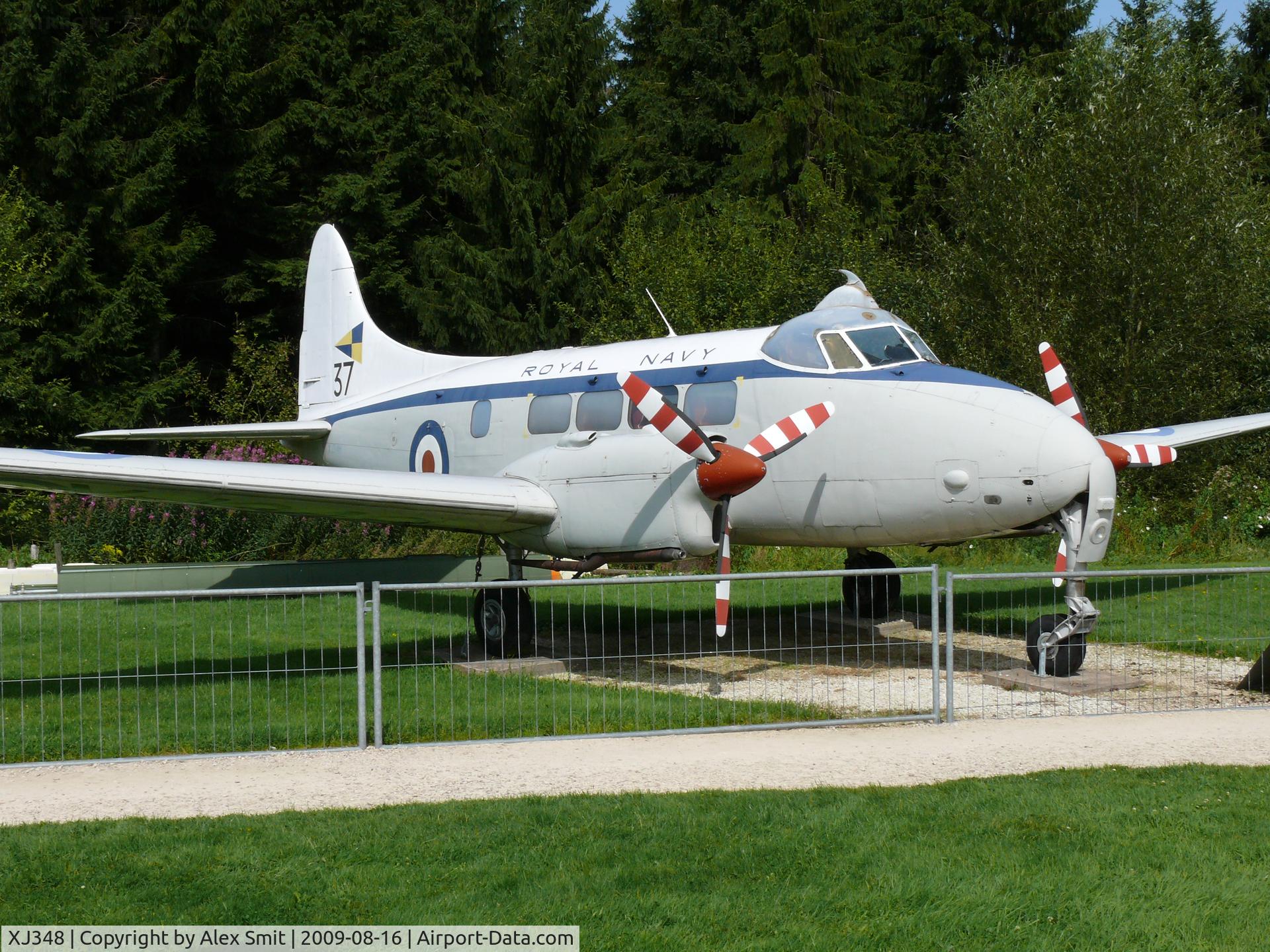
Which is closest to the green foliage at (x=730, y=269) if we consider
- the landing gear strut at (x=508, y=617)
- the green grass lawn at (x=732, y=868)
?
the landing gear strut at (x=508, y=617)

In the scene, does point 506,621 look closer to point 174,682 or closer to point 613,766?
point 174,682

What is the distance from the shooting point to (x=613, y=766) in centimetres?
→ 820

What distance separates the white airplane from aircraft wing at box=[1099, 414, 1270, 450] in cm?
23

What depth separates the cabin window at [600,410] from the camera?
1339cm

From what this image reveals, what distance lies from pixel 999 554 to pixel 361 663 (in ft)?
47.1

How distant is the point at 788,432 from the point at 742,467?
2.75 ft

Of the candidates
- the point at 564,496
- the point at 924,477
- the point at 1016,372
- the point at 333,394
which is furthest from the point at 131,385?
the point at 924,477

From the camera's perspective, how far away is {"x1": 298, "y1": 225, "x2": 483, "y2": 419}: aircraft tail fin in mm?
17922

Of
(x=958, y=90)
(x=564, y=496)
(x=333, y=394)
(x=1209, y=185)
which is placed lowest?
(x=564, y=496)

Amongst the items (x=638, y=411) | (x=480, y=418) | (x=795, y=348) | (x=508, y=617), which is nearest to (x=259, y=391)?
(x=480, y=418)

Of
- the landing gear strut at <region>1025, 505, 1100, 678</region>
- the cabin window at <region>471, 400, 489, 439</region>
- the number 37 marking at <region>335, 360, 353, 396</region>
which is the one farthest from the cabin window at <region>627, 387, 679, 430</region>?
the number 37 marking at <region>335, 360, 353, 396</region>

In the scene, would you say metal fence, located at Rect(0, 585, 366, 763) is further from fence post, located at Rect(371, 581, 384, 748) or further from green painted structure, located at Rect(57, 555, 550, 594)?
green painted structure, located at Rect(57, 555, 550, 594)

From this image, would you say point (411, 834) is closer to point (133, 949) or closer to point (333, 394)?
point (133, 949)

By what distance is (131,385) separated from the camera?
34.5 metres
